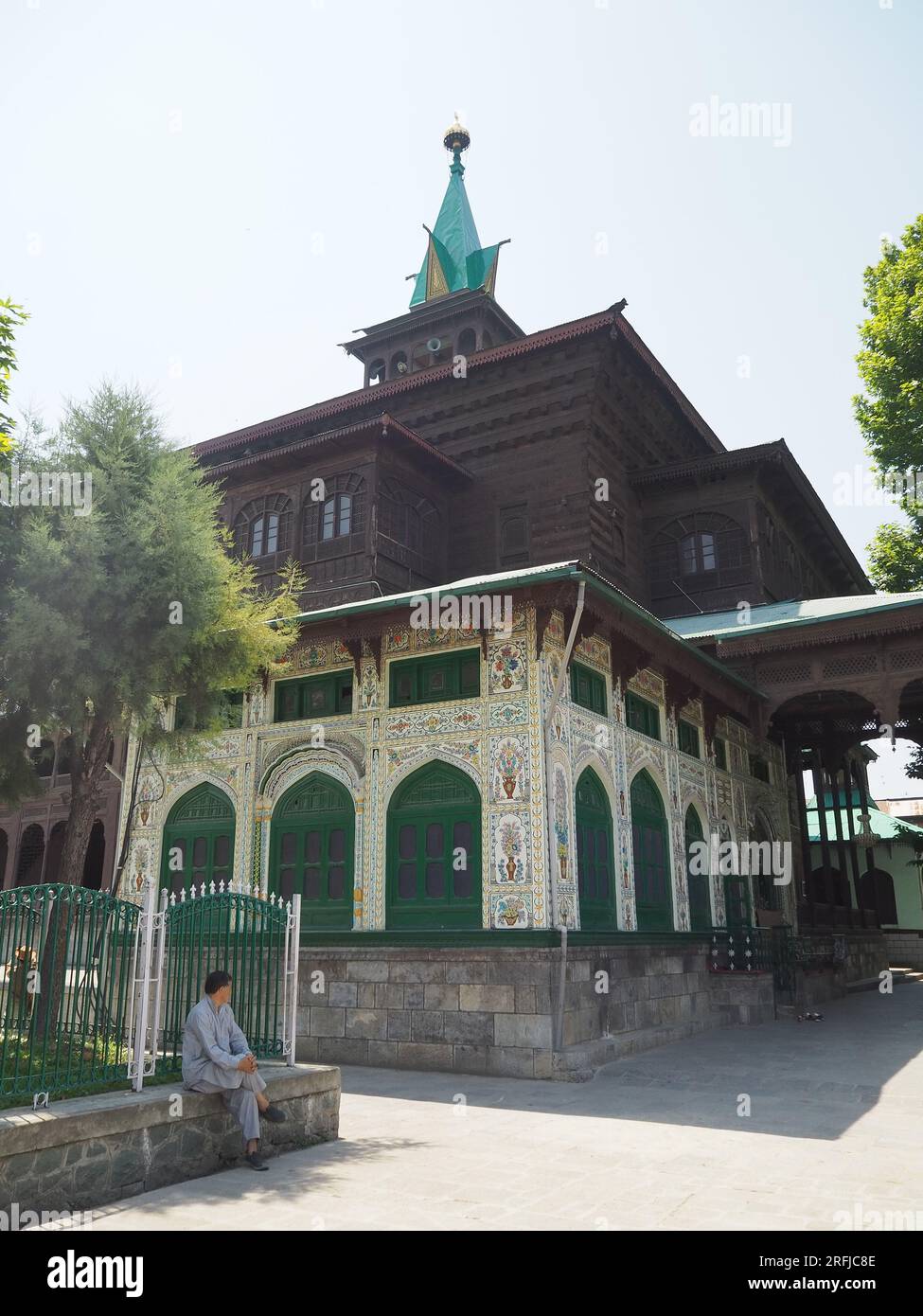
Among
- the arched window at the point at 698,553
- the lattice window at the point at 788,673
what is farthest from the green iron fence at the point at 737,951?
the arched window at the point at 698,553

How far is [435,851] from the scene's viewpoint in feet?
45.4

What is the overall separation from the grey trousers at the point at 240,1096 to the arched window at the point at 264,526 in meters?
13.3

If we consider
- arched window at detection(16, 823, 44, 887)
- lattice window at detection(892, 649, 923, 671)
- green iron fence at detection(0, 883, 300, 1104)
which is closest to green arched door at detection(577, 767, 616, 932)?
green iron fence at detection(0, 883, 300, 1104)

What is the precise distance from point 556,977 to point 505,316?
20.7 m

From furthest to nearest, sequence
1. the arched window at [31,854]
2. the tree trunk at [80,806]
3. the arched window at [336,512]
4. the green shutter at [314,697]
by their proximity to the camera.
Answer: the arched window at [31,854] → the arched window at [336,512] → the green shutter at [314,697] → the tree trunk at [80,806]

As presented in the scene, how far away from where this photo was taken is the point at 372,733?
580 inches

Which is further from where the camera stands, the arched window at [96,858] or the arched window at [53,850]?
the arched window at [53,850]

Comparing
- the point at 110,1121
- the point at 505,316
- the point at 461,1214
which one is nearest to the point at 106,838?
the point at 110,1121

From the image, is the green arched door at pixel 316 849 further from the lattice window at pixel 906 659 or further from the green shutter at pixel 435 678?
the lattice window at pixel 906 659

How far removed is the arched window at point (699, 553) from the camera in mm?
21531

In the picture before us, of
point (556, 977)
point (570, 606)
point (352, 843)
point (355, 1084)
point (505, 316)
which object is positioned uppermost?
point (505, 316)

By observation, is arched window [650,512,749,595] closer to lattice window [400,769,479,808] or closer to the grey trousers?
lattice window [400,769,479,808]

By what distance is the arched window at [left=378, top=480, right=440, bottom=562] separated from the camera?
1892 centimetres
